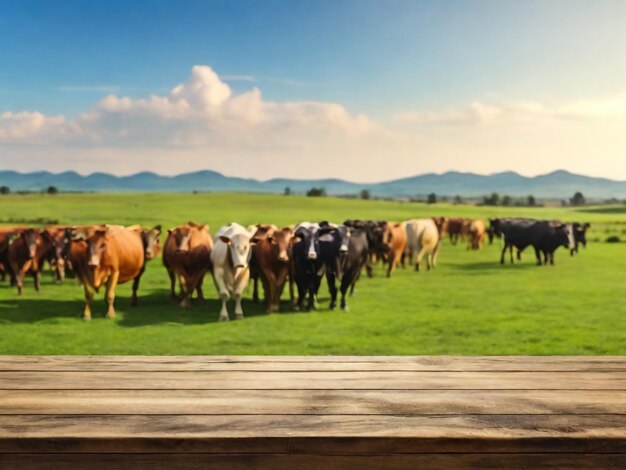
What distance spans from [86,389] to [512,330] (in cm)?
760

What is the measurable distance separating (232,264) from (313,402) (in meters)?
7.84

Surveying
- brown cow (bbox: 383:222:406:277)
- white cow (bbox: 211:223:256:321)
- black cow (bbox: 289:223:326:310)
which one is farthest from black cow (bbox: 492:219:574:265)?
white cow (bbox: 211:223:256:321)

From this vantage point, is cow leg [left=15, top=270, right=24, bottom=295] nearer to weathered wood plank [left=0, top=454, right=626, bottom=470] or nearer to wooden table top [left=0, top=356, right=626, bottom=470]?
wooden table top [left=0, top=356, right=626, bottom=470]

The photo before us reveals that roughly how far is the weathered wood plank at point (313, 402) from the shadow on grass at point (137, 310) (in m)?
7.04

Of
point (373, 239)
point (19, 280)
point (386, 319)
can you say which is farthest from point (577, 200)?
point (19, 280)

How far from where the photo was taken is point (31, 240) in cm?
1265

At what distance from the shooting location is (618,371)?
2.89m

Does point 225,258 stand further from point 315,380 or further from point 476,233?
point 476,233

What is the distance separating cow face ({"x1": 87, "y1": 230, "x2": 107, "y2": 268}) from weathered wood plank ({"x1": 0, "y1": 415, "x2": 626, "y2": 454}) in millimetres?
7699

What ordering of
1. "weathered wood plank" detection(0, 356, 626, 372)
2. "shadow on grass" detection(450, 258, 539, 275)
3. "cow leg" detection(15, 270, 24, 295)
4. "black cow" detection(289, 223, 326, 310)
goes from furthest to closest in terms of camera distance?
"shadow on grass" detection(450, 258, 539, 275) < "cow leg" detection(15, 270, 24, 295) < "black cow" detection(289, 223, 326, 310) < "weathered wood plank" detection(0, 356, 626, 372)

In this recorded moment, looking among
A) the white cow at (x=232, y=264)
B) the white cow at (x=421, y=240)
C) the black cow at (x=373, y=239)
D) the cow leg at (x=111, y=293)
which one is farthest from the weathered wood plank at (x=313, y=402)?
the white cow at (x=421, y=240)

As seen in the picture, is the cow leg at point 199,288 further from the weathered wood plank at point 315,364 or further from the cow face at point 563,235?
the cow face at point 563,235

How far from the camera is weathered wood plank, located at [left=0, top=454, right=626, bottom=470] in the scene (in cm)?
213

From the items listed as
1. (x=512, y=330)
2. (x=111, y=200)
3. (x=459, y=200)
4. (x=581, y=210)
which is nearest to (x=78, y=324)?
(x=512, y=330)
